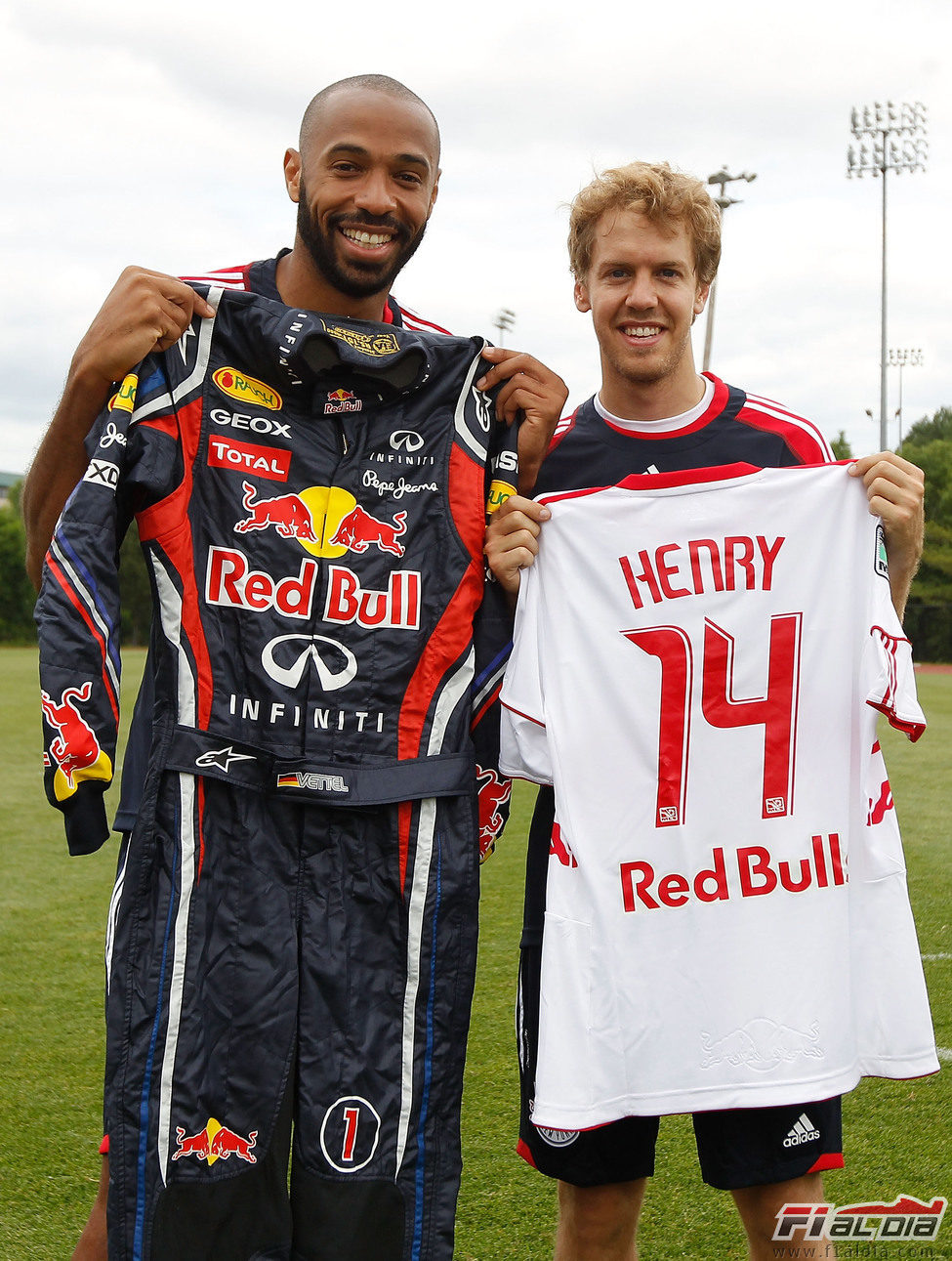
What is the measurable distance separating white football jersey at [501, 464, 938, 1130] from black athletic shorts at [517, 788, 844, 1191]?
12 centimetres

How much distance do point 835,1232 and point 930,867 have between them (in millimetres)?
4025

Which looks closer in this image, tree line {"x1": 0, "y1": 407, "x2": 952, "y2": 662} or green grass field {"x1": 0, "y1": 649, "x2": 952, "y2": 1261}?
green grass field {"x1": 0, "y1": 649, "x2": 952, "y2": 1261}

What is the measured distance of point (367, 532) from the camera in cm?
220

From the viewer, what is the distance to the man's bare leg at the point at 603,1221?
2338 millimetres

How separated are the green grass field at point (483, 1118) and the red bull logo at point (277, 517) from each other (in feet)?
5.76

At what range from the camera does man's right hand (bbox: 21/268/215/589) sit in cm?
209

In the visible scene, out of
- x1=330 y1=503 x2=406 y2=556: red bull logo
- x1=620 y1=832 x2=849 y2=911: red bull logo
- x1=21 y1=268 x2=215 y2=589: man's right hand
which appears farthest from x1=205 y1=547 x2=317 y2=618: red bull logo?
x1=620 y1=832 x2=849 y2=911: red bull logo

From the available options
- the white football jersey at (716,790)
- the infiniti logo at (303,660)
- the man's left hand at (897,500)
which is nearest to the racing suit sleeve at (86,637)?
the infiniti logo at (303,660)

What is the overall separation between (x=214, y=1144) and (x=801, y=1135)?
1.09m

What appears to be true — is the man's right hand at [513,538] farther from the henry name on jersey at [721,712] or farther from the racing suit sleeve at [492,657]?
the henry name on jersey at [721,712]

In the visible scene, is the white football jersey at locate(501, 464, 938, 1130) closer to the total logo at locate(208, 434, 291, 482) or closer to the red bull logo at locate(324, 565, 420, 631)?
the red bull logo at locate(324, 565, 420, 631)

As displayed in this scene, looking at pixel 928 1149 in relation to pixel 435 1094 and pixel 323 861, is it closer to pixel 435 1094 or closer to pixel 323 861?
pixel 435 1094

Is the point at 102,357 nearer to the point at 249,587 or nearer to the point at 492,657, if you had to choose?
the point at 249,587

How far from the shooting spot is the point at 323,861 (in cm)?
210
